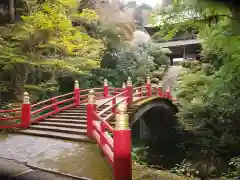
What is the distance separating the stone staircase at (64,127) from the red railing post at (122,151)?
10.2 ft

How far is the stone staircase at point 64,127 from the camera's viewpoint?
8672 millimetres

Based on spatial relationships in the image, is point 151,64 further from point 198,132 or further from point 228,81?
point 228,81

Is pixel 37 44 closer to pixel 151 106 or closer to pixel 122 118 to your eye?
pixel 151 106

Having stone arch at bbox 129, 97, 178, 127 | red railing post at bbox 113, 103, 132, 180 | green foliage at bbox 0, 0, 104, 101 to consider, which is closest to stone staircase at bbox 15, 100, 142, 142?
stone arch at bbox 129, 97, 178, 127

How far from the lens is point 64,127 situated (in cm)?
977

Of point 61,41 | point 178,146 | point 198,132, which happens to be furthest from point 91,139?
point 178,146

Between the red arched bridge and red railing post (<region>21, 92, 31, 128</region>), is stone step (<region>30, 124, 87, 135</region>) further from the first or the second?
red railing post (<region>21, 92, 31, 128</region>)

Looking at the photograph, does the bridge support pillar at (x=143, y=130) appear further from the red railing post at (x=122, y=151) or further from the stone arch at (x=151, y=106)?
the red railing post at (x=122, y=151)

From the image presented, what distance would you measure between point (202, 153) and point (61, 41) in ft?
30.6

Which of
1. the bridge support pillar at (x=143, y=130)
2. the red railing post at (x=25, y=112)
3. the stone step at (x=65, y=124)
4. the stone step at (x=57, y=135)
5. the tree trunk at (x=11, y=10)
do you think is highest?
the tree trunk at (x=11, y=10)

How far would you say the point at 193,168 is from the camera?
1226 cm

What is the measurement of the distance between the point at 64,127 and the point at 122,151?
531 centimetres

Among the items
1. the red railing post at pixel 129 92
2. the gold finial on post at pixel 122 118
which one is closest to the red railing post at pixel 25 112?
the red railing post at pixel 129 92

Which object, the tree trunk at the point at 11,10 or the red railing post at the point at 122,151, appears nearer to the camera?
the red railing post at the point at 122,151
